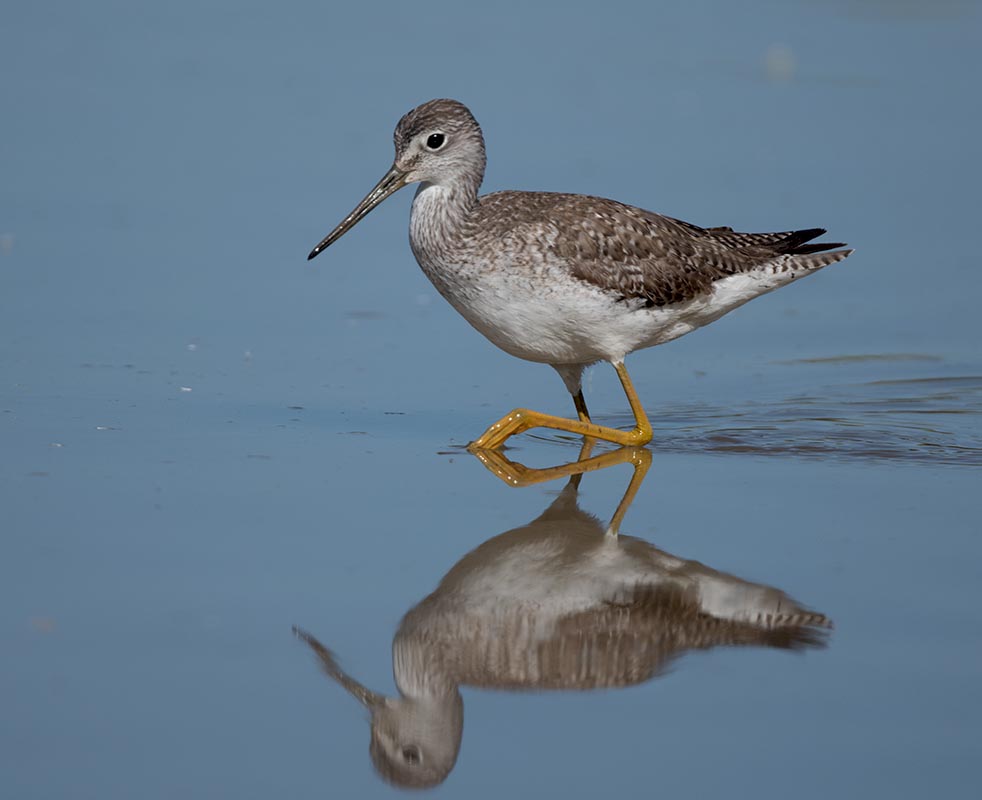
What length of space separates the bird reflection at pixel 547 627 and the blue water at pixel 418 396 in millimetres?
99

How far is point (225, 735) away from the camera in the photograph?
5.70 m

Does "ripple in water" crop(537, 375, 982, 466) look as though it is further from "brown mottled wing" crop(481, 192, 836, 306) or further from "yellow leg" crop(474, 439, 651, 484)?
"brown mottled wing" crop(481, 192, 836, 306)

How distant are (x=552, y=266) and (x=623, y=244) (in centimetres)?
67

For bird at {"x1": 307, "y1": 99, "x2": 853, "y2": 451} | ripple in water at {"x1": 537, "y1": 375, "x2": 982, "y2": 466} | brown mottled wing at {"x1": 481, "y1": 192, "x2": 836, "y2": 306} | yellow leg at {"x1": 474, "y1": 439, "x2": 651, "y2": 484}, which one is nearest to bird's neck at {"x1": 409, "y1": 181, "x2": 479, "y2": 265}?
bird at {"x1": 307, "y1": 99, "x2": 853, "y2": 451}

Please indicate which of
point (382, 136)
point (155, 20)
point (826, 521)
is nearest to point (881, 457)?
point (826, 521)

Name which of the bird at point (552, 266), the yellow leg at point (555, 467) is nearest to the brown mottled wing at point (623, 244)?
the bird at point (552, 266)

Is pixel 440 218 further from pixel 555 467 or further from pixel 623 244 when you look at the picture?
pixel 555 467

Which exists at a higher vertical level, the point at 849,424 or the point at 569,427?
the point at 849,424

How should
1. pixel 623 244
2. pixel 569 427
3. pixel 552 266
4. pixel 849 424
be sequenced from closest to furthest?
pixel 552 266, pixel 569 427, pixel 623 244, pixel 849 424

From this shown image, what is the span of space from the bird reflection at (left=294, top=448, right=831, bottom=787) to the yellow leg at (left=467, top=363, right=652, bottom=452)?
51.2 inches

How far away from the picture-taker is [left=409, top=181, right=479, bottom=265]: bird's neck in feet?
30.3

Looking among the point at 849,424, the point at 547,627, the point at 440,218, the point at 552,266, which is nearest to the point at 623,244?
the point at 552,266

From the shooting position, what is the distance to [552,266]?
9.11 m

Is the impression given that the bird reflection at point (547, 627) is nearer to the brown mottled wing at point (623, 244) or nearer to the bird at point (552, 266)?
the bird at point (552, 266)
